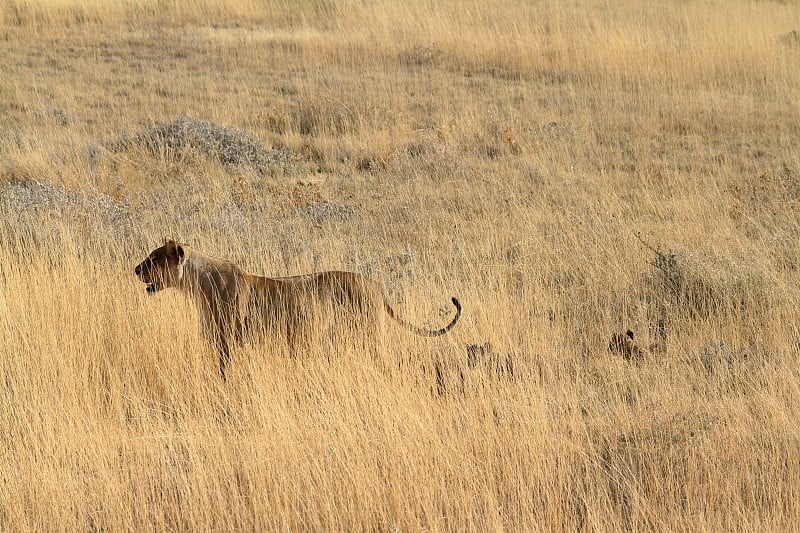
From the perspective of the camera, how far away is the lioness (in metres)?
5.26

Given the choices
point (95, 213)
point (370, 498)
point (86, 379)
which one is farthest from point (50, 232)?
point (370, 498)

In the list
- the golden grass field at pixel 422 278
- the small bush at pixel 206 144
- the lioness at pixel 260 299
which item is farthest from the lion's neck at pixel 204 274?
the small bush at pixel 206 144

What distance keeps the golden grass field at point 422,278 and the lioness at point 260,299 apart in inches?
5.4

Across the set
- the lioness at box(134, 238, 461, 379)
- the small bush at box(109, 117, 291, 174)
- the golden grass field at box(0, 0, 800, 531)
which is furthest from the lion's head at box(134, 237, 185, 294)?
the small bush at box(109, 117, 291, 174)

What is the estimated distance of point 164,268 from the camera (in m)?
5.46

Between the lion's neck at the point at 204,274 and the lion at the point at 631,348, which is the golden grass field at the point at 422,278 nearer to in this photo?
the lion at the point at 631,348

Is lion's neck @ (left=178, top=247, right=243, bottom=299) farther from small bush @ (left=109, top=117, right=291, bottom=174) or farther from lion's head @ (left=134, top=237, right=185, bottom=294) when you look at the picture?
small bush @ (left=109, top=117, right=291, bottom=174)

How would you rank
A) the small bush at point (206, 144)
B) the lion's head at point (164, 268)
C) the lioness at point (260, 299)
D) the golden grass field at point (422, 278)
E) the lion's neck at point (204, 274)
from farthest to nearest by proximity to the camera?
the small bush at point (206, 144), the lion's neck at point (204, 274), the lion's head at point (164, 268), the lioness at point (260, 299), the golden grass field at point (422, 278)

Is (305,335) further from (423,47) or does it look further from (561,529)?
(423,47)

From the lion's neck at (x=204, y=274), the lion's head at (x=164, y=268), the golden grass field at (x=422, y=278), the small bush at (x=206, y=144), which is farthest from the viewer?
the small bush at (x=206, y=144)

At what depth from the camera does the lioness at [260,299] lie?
207 inches

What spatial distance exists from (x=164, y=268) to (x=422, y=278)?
199cm

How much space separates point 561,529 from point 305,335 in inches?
83.0

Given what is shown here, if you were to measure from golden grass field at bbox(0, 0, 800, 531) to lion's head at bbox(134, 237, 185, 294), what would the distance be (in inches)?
9.6
